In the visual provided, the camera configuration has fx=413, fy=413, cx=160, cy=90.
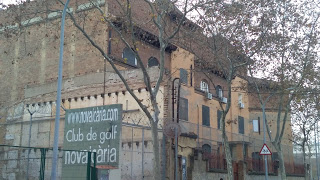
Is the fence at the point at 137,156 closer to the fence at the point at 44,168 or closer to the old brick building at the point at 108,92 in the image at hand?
the old brick building at the point at 108,92

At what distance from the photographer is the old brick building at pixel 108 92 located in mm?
22638

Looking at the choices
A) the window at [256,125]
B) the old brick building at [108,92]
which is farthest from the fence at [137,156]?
the window at [256,125]

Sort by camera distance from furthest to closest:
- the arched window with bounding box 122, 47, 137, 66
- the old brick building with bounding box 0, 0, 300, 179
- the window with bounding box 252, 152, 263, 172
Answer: the window with bounding box 252, 152, 263, 172
the arched window with bounding box 122, 47, 137, 66
the old brick building with bounding box 0, 0, 300, 179

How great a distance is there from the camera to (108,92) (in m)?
25.8

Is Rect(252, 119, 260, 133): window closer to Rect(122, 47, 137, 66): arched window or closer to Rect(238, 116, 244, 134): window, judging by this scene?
Rect(238, 116, 244, 134): window

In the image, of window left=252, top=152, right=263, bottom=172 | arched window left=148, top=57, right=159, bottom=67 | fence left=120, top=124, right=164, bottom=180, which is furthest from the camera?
window left=252, top=152, right=263, bottom=172

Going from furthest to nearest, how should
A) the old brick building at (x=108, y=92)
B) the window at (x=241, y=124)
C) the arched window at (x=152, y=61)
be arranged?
the window at (x=241, y=124)
the arched window at (x=152, y=61)
the old brick building at (x=108, y=92)

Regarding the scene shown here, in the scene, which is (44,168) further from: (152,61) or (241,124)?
(241,124)

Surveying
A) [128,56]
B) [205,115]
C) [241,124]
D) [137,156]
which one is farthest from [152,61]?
[241,124]

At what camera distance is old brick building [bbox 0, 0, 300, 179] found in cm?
2264

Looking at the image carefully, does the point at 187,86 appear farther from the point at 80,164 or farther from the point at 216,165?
the point at 80,164

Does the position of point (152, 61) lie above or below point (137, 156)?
above

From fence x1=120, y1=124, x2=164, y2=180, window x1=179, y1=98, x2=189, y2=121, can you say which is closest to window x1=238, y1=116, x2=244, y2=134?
window x1=179, y1=98, x2=189, y2=121

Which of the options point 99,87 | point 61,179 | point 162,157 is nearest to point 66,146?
point 61,179
